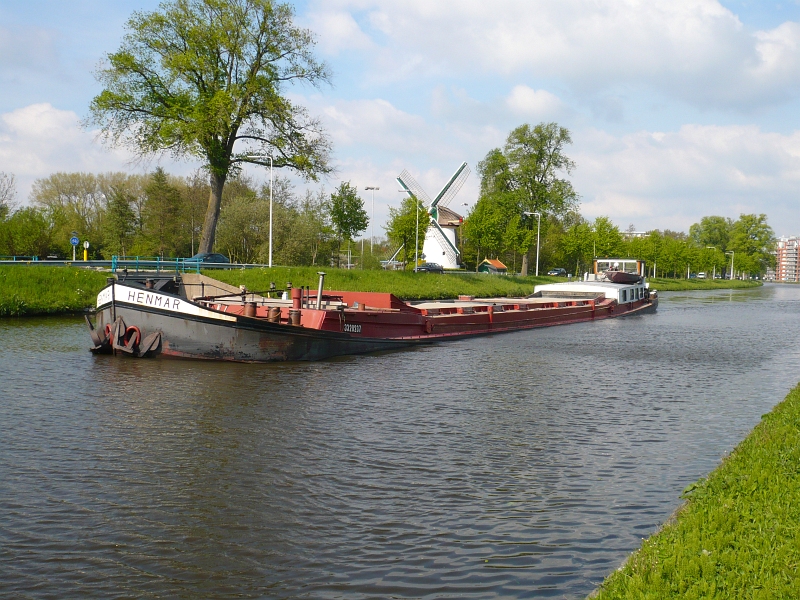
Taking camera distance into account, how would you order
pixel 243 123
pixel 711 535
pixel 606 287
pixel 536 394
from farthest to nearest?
pixel 243 123 → pixel 606 287 → pixel 536 394 → pixel 711 535

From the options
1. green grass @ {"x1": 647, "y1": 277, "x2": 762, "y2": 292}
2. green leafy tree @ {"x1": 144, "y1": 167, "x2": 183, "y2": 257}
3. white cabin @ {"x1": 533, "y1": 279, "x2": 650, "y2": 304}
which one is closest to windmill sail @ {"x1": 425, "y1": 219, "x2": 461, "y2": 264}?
green grass @ {"x1": 647, "y1": 277, "x2": 762, "y2": 292}

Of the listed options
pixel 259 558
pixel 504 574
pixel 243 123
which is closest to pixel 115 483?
pixel 259 558

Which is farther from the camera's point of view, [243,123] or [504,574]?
[243,123]

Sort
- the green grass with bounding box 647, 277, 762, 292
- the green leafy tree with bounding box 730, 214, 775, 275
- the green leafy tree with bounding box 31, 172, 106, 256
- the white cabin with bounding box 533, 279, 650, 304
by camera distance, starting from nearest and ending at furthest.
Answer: the white cabin with bounding box 533, 279, 650, 304, the green leafy tree with bounding box 31, 172, 106, 256, the green grass with bounding box 647, 277, 762, 292, the green leafy tree with bounding box 730, 214, 775, 275

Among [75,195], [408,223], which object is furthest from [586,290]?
[75,195]

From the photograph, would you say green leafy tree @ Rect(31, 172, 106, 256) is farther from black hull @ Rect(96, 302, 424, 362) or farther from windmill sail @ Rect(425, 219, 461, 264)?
black hull @ Rect(96, 302, 424, 362)

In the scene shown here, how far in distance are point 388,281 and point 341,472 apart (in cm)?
3648

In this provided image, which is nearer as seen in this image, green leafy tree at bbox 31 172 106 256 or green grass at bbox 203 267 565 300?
green grass at bbox 203 267 565 300

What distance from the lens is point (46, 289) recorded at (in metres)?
30.3

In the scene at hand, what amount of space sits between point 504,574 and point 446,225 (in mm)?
84290

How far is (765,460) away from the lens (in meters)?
7.91

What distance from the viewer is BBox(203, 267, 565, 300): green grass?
39.8 m

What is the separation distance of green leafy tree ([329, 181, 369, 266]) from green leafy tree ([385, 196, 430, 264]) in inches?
101

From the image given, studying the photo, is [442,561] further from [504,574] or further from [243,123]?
[243,123]
